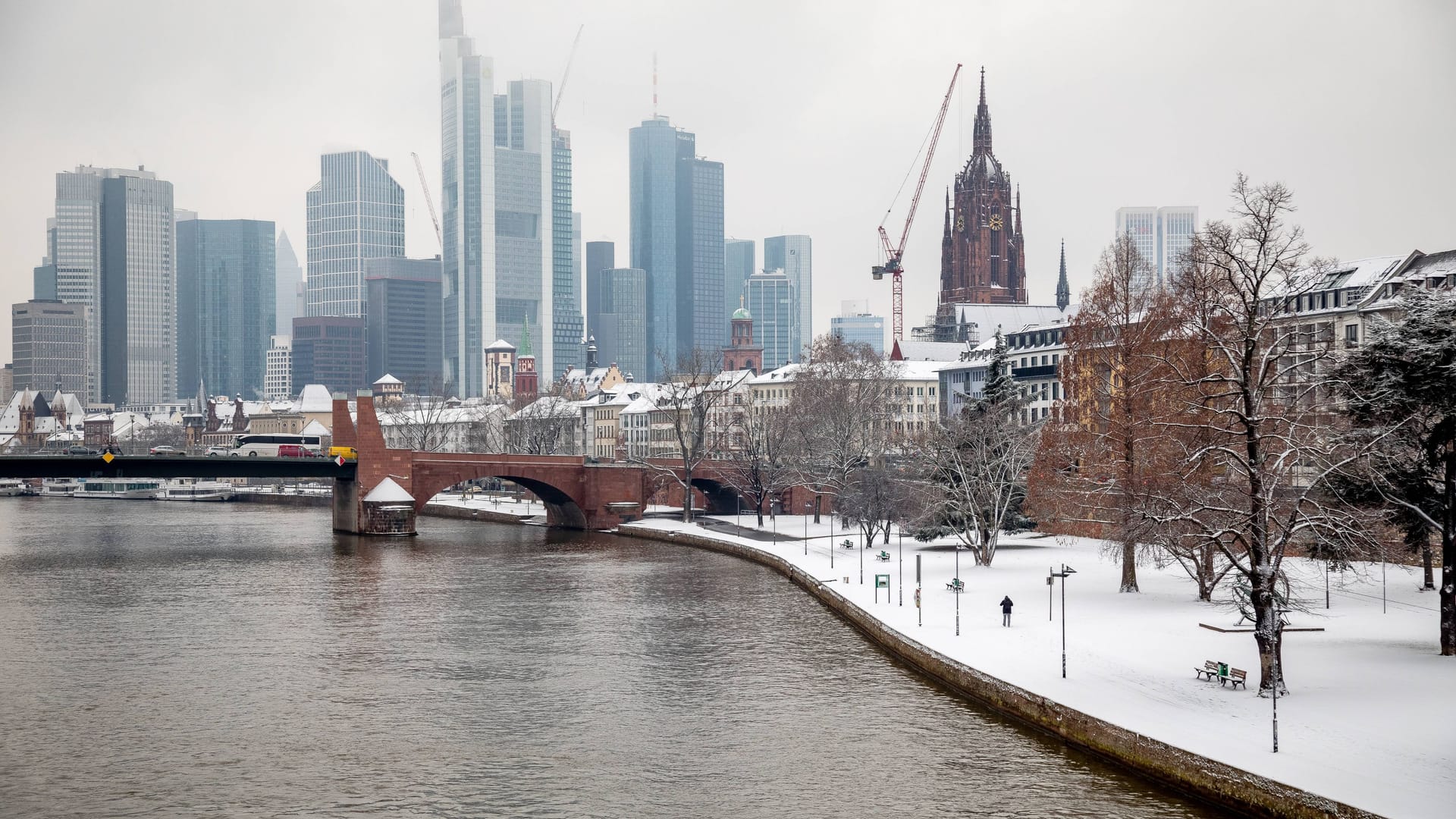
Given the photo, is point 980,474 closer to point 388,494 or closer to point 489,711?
point 489,711

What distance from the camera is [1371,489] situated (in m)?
41.9

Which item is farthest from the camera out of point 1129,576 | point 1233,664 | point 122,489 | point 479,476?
point 122,489

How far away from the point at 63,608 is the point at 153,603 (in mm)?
3533

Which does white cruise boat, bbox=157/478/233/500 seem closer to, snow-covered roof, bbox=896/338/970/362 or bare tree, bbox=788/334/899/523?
bare tree, bbox=788/334/899/523

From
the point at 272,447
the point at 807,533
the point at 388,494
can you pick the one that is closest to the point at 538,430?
the point at 272,447

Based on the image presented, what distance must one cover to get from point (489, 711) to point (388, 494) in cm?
6675

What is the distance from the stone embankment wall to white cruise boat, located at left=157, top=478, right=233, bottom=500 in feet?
477

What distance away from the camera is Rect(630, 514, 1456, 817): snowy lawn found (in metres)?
29.1

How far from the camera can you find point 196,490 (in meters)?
186

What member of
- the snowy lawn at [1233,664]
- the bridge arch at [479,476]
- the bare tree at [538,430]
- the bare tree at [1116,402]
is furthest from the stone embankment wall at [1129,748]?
the bare tree at [538,430]

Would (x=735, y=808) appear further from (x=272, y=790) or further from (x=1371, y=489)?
(x=1371, y=489)

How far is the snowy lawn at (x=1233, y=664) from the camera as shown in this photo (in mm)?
29094

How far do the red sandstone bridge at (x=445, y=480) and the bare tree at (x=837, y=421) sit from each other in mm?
8790

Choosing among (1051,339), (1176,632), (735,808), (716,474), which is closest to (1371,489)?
(1176,632)
